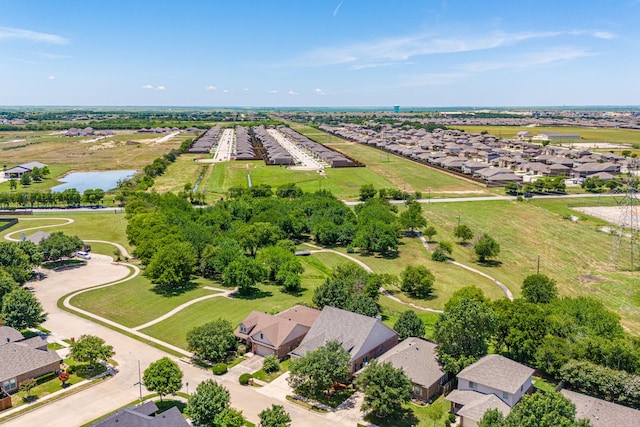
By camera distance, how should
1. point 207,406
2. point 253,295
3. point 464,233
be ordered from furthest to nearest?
point 464,233, point 253,295, point 207,406

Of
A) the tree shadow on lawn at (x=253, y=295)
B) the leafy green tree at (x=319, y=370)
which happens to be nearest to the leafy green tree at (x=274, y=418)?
the leafy green tree at (x=319, y=370)

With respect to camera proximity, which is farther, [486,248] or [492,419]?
[486,248]

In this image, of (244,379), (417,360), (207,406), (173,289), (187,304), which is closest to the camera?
(207,406)

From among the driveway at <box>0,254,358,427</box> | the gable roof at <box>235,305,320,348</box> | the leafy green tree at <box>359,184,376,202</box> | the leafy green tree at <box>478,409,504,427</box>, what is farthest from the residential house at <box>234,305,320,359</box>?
the leafy green tree at <box>359,184,376,202</box>

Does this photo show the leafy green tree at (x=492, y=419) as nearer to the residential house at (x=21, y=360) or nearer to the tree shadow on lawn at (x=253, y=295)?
the tree shadow on lawn at (x=253, y=295)

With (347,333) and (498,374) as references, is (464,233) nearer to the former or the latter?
(347,333)

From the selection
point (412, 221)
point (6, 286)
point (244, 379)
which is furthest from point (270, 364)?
point (412, 221)

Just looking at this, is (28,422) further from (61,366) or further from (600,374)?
(600,374)
